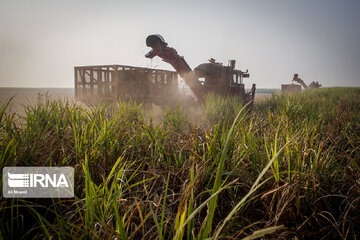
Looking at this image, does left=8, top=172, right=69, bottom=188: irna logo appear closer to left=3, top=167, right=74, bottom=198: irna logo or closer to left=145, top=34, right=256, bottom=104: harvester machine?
left=3, top=167, right=74, bottom=198: irna logo

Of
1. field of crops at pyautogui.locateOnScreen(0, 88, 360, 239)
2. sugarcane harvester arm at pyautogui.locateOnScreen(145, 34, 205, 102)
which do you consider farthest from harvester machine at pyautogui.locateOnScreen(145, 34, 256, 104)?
field of crops at pyautogui.locateOnScreen(0, 88, 360, 239)

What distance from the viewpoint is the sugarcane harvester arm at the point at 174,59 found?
7.09 meters

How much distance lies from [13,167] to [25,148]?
1.20 feet

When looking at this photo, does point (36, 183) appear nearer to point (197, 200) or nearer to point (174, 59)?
point (197, 200)

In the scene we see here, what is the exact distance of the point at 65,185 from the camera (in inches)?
50.4

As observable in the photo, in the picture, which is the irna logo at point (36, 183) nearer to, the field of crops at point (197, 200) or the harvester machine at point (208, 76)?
the field of crops at point (197, 200)

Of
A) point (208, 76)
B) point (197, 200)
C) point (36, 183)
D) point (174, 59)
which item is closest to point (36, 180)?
point (36, 183)

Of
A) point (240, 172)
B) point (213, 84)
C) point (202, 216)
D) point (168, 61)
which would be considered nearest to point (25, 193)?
point (202, 216)

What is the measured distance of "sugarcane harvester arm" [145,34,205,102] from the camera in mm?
7094

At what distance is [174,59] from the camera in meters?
7.84

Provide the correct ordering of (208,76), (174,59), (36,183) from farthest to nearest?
1. (208,76)
2. (174,59)
3. (36,183)

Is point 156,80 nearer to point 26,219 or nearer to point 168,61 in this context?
point 168,61

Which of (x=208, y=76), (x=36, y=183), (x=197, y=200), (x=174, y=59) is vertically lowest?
(x=197, y=200)

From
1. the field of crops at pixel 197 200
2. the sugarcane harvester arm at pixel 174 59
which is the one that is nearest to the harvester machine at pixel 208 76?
the sugarcane harvester arm at pixel 174 59
